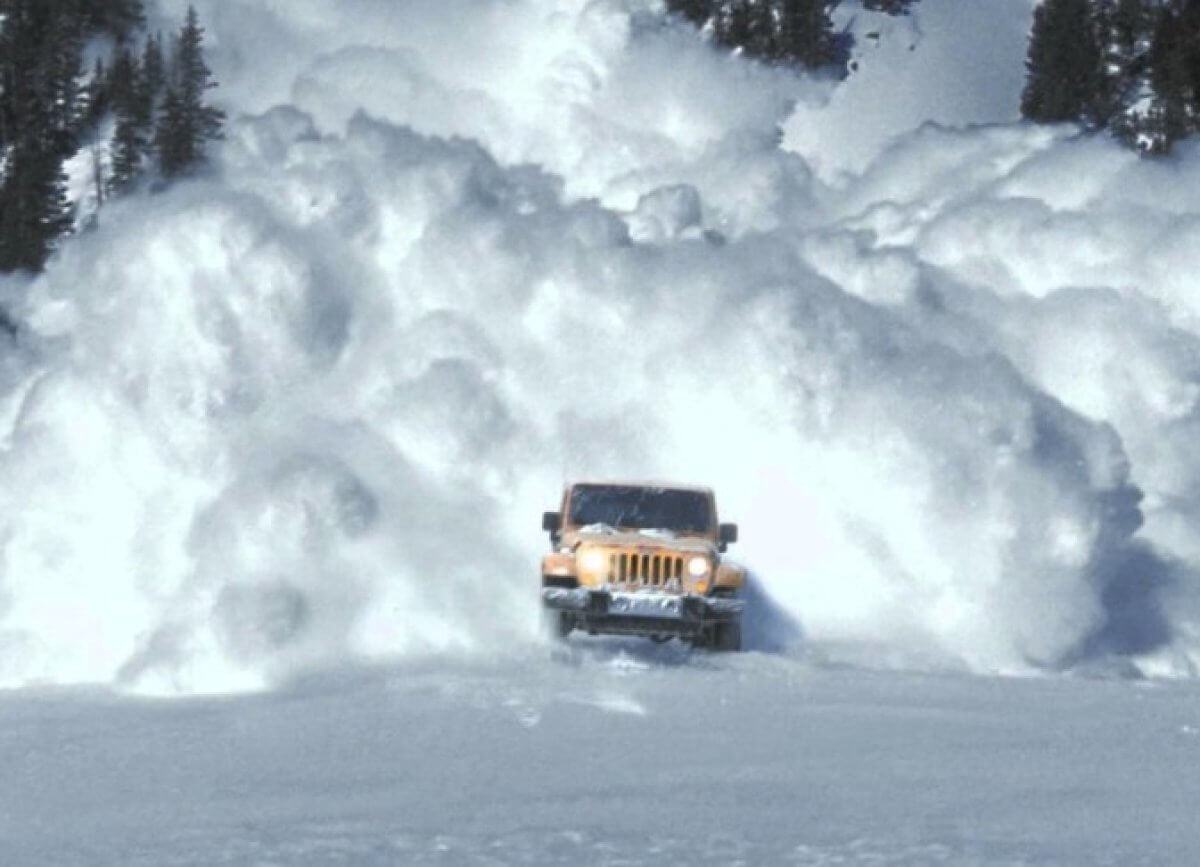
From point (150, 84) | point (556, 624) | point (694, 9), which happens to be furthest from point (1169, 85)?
point (556, 624)

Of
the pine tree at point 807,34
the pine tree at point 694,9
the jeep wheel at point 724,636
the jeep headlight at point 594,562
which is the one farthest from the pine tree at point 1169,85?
the jeep headlight at point 594,562

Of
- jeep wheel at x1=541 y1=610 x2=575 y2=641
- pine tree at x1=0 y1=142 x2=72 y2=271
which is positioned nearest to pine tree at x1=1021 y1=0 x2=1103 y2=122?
pine tree at x1=0 y1=142 x2=72 y2=271

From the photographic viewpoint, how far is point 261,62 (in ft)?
182

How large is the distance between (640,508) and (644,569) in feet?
→ 4.64

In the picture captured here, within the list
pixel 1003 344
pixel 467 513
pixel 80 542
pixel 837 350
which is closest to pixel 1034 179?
pixel 1003 344

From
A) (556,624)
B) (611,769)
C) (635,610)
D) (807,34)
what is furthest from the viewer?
(807,34)

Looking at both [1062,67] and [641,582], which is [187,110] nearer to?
[1062,67]

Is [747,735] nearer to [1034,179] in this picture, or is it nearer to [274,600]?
[274,600]

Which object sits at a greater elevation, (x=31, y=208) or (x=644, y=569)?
(x=31, y=208)

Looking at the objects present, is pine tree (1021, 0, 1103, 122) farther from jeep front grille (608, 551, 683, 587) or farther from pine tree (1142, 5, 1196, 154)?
jeep front grille (608, 551, 683, 587)

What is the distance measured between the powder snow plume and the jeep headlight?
6.51 feet

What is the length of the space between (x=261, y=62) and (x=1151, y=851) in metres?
43.2

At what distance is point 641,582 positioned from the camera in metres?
23.3

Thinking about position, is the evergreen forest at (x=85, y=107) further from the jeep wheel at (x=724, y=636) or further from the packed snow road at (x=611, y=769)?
the packed snow road at (x=611, y=769)
